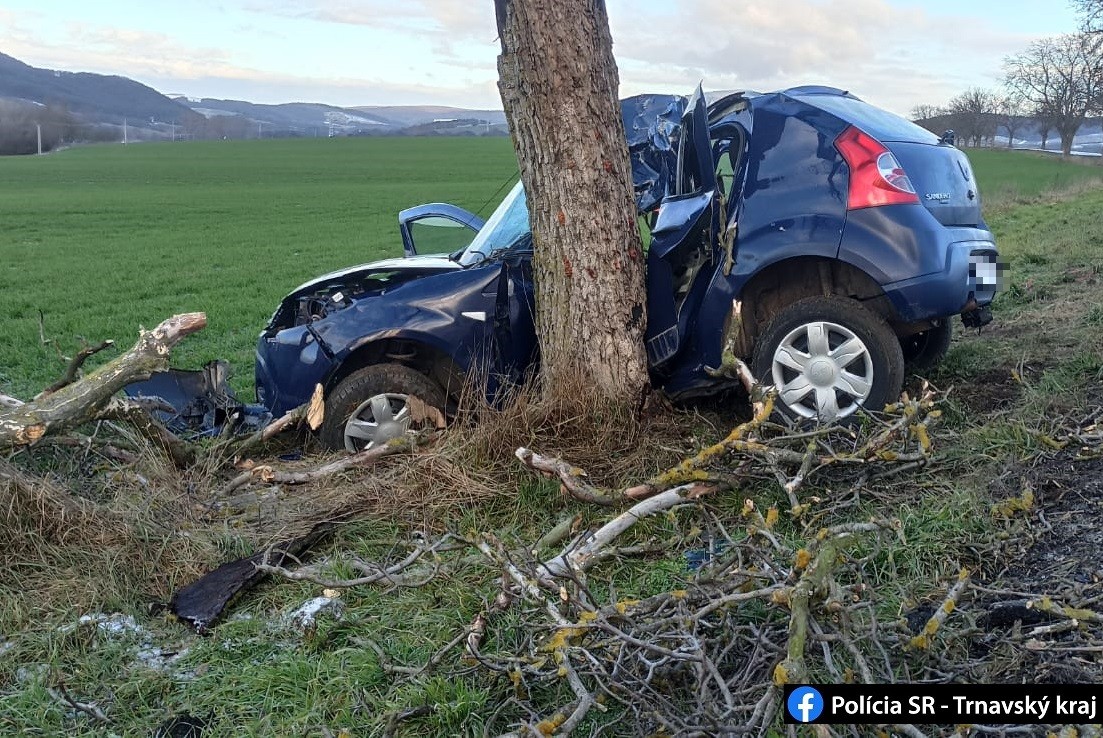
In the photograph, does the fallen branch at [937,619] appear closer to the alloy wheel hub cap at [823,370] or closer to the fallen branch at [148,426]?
the alloy wheel hub cap at [823,370]

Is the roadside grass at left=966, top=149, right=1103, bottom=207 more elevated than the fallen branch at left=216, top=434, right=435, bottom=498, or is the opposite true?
the roadside grass at left=966, top=149, right=1103, bottom=207

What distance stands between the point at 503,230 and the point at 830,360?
2151 mm

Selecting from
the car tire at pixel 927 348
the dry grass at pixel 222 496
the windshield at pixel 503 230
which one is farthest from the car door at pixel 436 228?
the car tire at pixel 927 348

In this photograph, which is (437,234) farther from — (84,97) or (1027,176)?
(84,97)

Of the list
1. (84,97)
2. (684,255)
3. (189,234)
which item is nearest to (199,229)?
(189,234)

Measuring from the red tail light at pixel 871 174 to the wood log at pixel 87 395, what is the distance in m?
3.40

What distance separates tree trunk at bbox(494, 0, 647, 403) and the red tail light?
3.60 ft

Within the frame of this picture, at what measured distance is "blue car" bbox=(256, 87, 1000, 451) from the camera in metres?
4.29

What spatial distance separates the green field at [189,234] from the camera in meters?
11.2

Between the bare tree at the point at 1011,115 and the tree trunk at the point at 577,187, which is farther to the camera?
the bare tree at the point at 1011,115

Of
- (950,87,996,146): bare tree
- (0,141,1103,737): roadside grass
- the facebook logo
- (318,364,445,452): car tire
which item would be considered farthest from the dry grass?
(950,87,996,146): bare tree

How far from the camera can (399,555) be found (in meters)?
3.79

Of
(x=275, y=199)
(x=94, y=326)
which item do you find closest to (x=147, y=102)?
Answer: (x=275, y=199)

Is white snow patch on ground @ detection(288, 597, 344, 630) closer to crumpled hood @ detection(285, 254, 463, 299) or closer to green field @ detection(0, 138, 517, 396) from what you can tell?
crumpled hood @ detection(285, 254, 463, 299)
